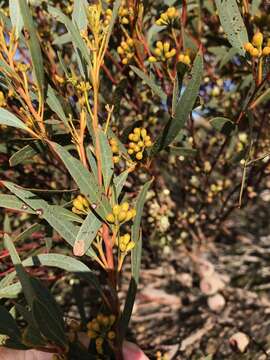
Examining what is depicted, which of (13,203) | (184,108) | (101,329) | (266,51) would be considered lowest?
(101,329)

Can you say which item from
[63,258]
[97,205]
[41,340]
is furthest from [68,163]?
[41,340]

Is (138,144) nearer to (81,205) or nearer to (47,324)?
(81,205)

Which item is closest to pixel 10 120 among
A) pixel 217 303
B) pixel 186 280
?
pixel 217 303

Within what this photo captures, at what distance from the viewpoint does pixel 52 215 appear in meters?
1.12

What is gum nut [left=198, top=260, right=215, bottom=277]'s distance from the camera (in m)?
2.71

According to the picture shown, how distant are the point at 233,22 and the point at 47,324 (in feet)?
3.33

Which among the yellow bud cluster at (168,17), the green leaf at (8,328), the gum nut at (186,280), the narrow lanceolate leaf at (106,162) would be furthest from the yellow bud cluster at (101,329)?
the gum nut at (186,280)

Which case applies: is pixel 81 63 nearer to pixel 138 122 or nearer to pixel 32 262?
pixel 138 122

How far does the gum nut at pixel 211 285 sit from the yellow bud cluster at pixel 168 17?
166 centimetres

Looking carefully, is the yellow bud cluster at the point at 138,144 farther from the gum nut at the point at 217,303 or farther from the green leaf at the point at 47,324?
the gum nut at the point at 217,303

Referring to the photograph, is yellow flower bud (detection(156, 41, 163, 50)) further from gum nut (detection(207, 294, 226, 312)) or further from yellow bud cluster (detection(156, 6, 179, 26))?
gum nut (detection(207, 294, 226, 312))

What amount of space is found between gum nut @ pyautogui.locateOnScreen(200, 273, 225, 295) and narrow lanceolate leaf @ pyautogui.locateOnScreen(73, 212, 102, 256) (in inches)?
68.3

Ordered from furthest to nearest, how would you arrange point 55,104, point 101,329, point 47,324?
point 55,104 → point 101,329 → point 47,324

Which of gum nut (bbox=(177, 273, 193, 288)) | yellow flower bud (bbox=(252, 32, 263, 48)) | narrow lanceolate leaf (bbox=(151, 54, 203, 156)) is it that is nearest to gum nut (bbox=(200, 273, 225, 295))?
gum nut (bbox=(177, 273, 193, 288))
